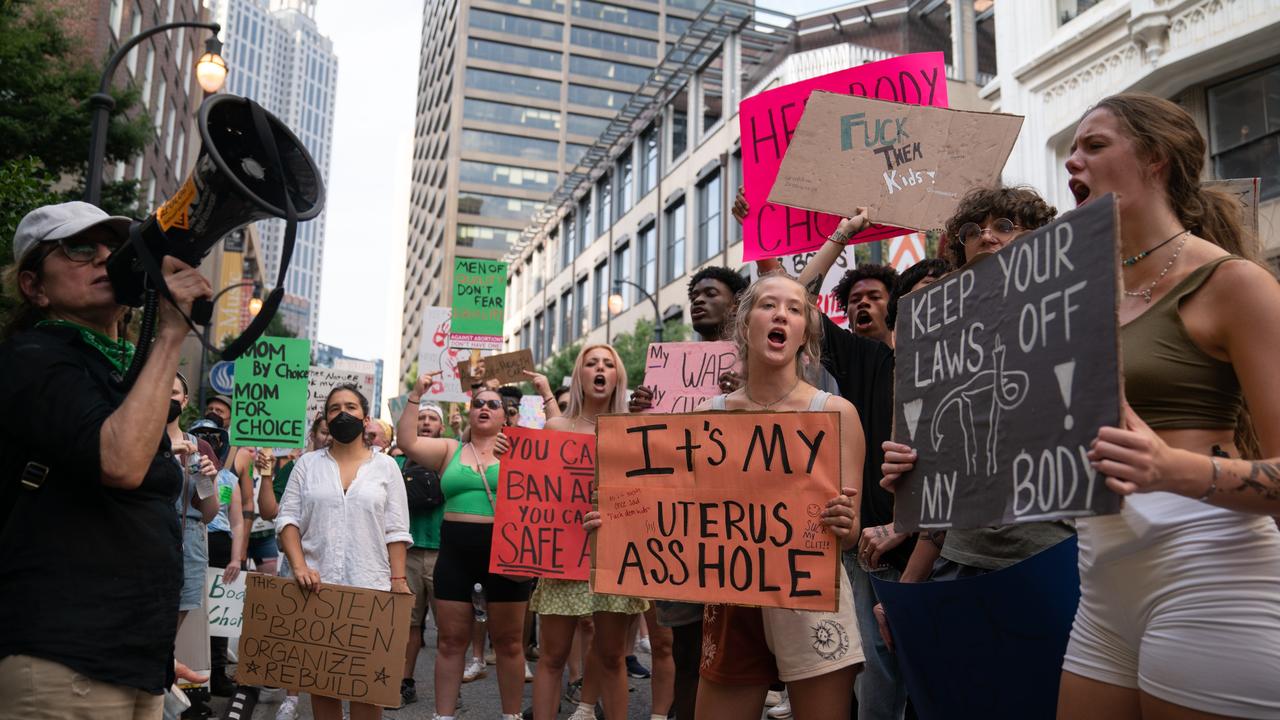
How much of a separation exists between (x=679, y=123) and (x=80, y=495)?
3621 centimetres

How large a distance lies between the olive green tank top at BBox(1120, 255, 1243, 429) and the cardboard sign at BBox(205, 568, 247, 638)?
20.8ft

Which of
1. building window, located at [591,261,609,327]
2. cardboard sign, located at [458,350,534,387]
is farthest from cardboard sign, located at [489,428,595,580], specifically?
building window, located at [591,261,609,327]

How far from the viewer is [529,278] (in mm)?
56812

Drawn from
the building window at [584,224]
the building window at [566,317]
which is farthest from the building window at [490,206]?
the building window at [584,224]

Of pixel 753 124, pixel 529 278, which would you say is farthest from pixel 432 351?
pixel 529 278

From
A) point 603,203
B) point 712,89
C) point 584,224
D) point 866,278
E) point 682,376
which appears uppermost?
point 712,89

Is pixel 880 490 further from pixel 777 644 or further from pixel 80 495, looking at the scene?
pixel 80 495

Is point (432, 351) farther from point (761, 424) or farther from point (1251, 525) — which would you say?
point (1251, 525)

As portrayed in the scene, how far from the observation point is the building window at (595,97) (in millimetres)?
86688

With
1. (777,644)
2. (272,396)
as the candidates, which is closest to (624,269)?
(272,396)

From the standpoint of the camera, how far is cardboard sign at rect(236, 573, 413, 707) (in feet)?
16.3

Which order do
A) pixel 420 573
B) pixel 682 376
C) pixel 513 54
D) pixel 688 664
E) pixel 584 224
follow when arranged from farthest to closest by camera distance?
pixel 513 54 < pixel 584 224 < pixel 420 573 < pixel 682 376 < pixel 688 664

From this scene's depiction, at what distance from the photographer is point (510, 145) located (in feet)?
281

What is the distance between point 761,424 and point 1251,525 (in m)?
1.54
